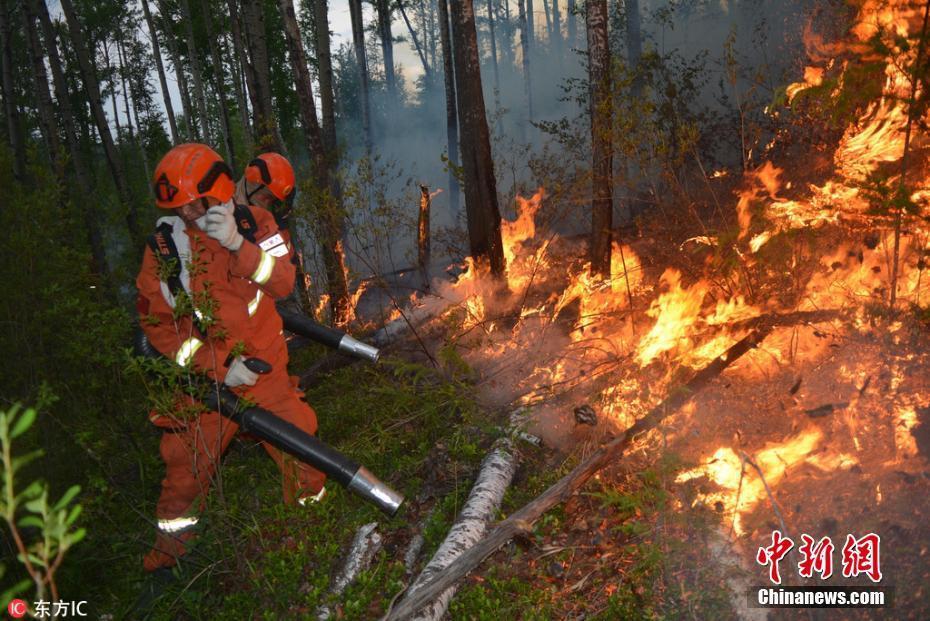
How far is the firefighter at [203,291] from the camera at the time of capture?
3695mm

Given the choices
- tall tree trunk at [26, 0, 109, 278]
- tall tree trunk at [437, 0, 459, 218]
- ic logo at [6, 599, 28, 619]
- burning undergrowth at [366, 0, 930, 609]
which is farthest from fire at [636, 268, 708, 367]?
tall tree trunk at [437, 0, 459, 218]

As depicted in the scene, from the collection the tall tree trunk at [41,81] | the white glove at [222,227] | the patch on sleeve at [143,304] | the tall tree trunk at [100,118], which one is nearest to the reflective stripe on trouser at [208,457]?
the patch on sleeve at [143,304]

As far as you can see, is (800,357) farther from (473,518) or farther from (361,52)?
(361,52)

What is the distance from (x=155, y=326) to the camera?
152 inches

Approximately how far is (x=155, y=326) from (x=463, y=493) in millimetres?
2270

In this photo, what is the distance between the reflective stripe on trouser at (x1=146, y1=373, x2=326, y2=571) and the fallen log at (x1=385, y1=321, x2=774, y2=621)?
1444 mm

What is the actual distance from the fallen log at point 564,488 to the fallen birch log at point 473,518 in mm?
53

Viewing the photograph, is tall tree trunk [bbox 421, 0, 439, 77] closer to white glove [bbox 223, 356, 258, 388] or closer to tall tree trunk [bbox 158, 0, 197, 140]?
tall tree trunk [bbox 158, 0, 197, 140]

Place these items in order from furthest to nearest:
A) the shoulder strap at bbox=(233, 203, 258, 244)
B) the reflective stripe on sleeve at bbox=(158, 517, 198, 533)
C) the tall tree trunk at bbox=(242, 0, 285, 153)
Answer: the tall tree trunk at bbox=(242, 0, 285, 153) → the shoulder strap at bbox=(233, 203, 258, 244) → the reflective stripe on sleeve at bbox=(158, 517, 198, 533)

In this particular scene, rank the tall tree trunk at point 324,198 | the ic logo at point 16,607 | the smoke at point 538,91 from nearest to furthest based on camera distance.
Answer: the ic logo at point 16,607 < the tall tree trunk at point 324,198 < the smoke at point 538,91

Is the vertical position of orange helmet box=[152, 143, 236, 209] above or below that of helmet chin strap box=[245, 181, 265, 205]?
above

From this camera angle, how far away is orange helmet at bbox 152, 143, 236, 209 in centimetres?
374

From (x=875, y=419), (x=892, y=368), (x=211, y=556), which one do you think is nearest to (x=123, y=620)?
(x=211, y=556)

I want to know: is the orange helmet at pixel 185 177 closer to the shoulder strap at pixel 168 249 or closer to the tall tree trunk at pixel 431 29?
the shoulder strap at pixel 168 249
